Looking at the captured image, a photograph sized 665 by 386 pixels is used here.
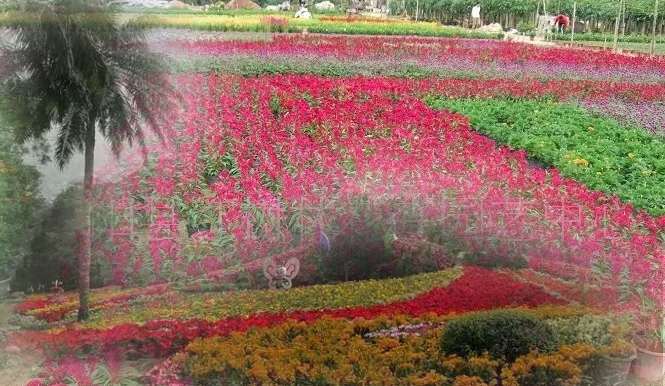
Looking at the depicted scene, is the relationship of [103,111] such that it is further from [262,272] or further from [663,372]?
[663,372]

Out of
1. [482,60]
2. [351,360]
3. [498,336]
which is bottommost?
[351,360]

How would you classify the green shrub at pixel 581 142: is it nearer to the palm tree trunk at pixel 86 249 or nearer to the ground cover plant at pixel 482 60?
the ground cover plant at pixel 482 60

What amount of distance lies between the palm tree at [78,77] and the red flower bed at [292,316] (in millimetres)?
884

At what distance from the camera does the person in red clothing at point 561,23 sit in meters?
27.4

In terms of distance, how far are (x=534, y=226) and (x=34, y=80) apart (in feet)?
9.71

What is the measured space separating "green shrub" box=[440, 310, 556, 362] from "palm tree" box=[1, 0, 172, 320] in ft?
6.30

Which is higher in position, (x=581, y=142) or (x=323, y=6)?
(x=323, y=6)

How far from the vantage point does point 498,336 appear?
4387 mm

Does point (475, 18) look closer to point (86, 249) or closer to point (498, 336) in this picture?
point (498, 336)

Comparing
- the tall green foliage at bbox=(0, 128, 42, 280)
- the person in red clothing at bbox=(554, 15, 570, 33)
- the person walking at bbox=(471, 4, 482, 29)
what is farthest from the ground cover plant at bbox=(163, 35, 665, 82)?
the person walking at bbox=(471, 4, 482, 29)

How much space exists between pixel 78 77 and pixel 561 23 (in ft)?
84.0

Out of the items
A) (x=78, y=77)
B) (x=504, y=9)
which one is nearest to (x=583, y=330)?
(x=78, y=77)

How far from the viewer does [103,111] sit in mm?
4148

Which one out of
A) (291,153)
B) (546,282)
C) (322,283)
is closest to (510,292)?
(546,282)
